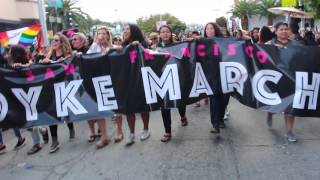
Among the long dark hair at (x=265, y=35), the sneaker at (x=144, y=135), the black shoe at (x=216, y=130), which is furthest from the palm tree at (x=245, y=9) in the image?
the sneaker at (x=144, y=135)

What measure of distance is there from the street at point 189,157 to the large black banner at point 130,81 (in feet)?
1.82

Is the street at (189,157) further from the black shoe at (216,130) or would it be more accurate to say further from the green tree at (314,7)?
the green tree at (314,7)

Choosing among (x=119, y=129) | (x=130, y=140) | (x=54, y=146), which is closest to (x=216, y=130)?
(x=130, y=140)

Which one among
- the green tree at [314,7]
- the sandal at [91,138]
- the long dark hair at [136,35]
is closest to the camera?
the long dark hair at [136,35]

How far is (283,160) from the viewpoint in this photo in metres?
5.69

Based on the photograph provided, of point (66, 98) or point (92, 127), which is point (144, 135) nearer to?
point (92, 127)

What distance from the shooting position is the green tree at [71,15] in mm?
54525

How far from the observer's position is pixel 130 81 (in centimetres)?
682

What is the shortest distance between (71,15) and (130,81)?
53.0 m

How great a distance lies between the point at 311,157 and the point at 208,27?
263 centimetres

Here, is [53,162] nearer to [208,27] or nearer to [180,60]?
[180,60]

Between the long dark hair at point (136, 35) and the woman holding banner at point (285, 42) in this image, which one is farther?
the long dark hair at point (136, 35)

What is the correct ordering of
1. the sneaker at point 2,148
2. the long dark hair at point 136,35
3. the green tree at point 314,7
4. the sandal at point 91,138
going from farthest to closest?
the green tree at point 314,7 < the sandal at point 91,138 < the sneaker at point 2,148 < the long dark hair at point 136,35

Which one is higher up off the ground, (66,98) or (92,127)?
(66,98)
